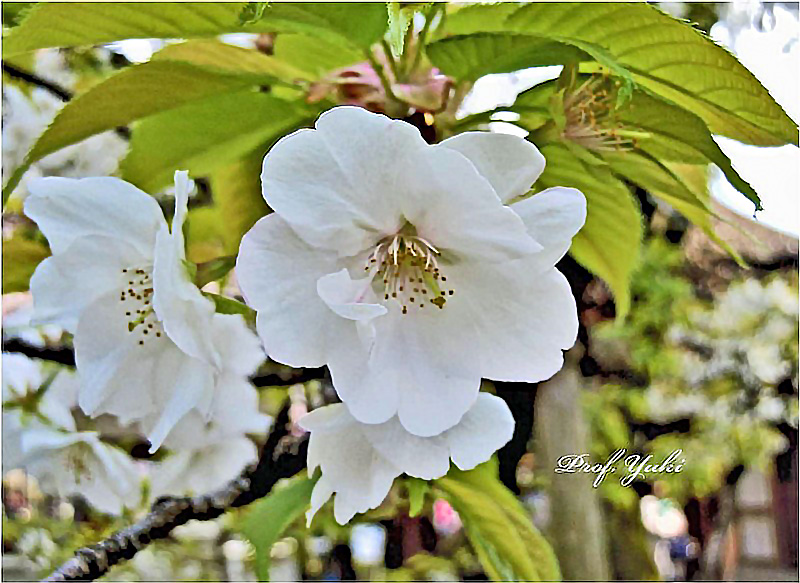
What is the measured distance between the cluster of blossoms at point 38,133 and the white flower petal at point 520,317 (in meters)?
0.53

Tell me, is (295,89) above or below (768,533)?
above

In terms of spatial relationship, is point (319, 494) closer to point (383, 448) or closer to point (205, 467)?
point (383, 448)

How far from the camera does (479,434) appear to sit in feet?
1.15

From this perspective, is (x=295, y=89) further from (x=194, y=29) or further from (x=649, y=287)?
(x=649, y=287)

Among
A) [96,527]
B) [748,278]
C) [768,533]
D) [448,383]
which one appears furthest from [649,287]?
[448,383]

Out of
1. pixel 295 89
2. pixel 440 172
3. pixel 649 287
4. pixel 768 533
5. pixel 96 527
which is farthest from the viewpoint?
pixel 768 533

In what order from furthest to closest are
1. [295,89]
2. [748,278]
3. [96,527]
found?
[748,278]
[96,527]
[295,89]

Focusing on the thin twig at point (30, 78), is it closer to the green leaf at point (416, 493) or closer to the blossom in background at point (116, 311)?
the blossom in background at point (116, 311)

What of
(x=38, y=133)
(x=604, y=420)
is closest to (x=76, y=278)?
(x=38, y=133)

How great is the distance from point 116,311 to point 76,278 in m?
0.03

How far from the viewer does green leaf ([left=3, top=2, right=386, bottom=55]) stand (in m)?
0.33

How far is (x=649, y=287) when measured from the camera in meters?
2.02

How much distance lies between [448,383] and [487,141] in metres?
0.10

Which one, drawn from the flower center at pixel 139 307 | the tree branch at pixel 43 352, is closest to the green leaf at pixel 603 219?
the flower center at pixel 139 307
